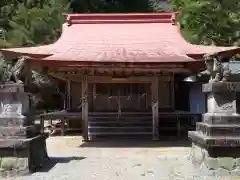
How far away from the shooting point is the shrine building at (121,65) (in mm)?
13359

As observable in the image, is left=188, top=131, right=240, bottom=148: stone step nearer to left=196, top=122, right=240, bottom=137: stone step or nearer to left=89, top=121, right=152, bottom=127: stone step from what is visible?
left=196, top=122, right=240, bottom=137: stone step

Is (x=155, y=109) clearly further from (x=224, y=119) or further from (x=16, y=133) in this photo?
(x=16, y=133)

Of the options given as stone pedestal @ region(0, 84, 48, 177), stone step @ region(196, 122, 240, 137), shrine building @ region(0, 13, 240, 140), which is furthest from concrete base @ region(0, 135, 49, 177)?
shrine building @ region(0, 13, 240, 140)

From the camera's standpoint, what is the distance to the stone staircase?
15320 millimetres

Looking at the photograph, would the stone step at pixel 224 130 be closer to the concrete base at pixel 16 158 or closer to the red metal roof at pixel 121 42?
the concrete base at pixel 16 158

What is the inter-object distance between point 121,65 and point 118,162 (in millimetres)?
3802

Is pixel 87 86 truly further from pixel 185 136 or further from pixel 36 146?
pixel 36 146

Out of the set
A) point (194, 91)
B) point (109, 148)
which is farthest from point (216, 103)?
point (194, 91)

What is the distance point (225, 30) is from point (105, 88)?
8531 mm

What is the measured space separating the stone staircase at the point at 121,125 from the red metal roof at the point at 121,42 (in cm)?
246

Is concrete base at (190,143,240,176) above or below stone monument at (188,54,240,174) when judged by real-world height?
below

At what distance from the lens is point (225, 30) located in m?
21.8

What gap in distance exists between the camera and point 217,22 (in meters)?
21.7

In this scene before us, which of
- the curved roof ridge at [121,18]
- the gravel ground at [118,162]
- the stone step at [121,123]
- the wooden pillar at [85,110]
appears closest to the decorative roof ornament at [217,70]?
the gravel ground at [118,162]
